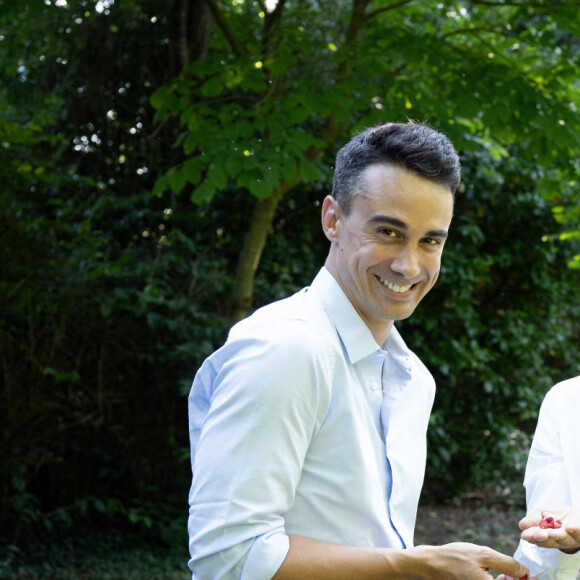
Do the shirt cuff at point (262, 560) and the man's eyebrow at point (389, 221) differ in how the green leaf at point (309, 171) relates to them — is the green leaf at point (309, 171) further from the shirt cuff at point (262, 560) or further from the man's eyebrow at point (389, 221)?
the shirt cuff at point (262, 560)

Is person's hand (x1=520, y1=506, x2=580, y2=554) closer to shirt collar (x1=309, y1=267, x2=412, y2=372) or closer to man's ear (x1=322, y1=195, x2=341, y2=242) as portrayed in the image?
shirt collar (x1=309, y1=267, x2=412, y2=372)

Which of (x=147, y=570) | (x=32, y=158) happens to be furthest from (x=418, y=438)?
(x=32, y=158)

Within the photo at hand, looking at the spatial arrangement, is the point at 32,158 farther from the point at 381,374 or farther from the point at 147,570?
the point at 381,374

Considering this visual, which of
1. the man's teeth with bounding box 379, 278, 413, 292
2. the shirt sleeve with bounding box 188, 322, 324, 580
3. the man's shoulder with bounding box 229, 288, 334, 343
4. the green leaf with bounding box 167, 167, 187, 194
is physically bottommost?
the shirt sleeve with bounding box 188, 322, 324, 580

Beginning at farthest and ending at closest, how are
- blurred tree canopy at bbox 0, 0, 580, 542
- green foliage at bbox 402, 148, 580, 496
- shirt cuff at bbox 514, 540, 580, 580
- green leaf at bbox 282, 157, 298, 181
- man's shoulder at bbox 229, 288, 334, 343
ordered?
1. green foliage at bbox 402, 148, 580, 496
2. blurred tree canopy at bbox 0, 0, 580, 542
3. green leaf at bbox 282, 157, 298, 181
4. shirt cuff at bbox 514, 540, 580, 580
5. man's shoulder at bbox 229, 288, 334, 343

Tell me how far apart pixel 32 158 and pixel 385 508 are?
4.60 metres

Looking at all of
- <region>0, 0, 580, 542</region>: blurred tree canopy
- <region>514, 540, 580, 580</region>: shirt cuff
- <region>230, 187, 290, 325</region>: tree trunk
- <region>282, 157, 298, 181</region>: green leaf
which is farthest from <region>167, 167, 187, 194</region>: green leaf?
<region>514, 540, 580, 580</region>: shirt cuff

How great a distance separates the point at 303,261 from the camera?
627 centimetres

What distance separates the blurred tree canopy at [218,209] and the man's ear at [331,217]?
2.06 meters

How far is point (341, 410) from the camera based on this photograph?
154 centimetres

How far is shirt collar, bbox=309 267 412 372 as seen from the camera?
5.41 ft

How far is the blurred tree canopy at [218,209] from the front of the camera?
4.29 metres

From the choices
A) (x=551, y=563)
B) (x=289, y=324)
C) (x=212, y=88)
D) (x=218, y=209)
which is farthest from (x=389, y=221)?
(x=218, y=209)

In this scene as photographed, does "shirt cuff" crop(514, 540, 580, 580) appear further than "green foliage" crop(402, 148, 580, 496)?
No
